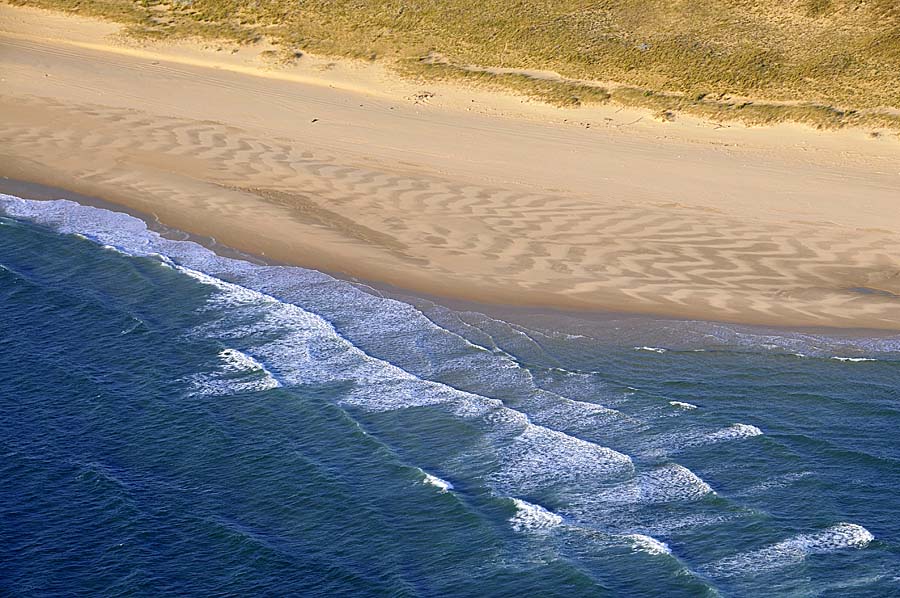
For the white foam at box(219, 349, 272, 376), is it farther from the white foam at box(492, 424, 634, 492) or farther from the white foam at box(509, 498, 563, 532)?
the white foam at box(509, 498, 563, 532)

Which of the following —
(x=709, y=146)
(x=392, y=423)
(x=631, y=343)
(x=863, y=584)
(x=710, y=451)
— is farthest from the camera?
(x=709, y=146)

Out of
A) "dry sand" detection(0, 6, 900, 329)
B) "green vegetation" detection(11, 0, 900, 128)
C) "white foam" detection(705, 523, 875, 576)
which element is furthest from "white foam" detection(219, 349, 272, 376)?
"green vegetation" detection(11, 0, 900, 128)

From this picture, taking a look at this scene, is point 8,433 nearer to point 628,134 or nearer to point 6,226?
point 6,226

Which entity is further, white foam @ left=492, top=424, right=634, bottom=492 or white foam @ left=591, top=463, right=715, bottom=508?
white foam @ left=492, top=424, right=634, bottom=492

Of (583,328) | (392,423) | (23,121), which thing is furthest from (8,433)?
(23,121)

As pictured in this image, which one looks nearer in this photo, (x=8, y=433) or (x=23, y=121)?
(x=8, y=433)

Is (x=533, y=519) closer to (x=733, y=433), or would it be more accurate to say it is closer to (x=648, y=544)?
(x=648, y=544)

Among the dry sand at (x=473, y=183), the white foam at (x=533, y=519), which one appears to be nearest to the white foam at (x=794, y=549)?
the white foam at (x=533, y=519)
